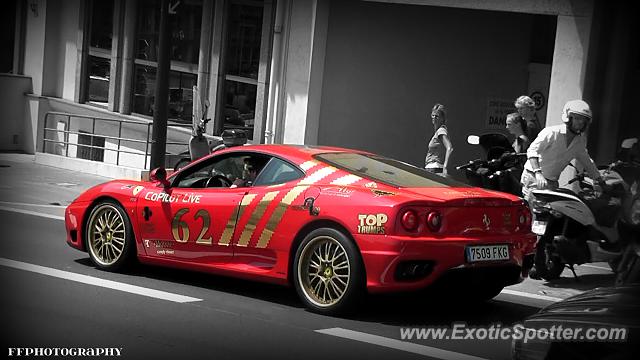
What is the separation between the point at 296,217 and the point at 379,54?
11.3 m

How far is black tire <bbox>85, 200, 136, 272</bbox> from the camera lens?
9297 millimetres

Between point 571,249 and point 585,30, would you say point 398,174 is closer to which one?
point 571,249

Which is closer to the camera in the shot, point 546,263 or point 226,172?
point 226,172

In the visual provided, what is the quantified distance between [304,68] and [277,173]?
9610mm

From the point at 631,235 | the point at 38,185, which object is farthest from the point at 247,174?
the point at 38,185

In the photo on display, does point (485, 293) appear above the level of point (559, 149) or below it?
below

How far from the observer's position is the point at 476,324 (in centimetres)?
795

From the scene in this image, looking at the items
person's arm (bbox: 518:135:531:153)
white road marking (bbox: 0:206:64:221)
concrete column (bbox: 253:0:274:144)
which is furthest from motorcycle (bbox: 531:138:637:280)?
concrete column (bbox: 253:0:274:144)

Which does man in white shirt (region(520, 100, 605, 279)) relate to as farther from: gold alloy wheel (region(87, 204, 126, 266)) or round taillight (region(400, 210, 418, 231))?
gold alloy wheel (region(87, 204, 126, 266))

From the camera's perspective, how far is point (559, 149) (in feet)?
34.8

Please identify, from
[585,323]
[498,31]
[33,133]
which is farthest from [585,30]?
[33,133]

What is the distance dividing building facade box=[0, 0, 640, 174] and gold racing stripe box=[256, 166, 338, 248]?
7.17 meters

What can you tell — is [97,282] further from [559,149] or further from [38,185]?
[38,185]

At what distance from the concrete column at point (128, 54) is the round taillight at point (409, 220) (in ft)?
54.1
